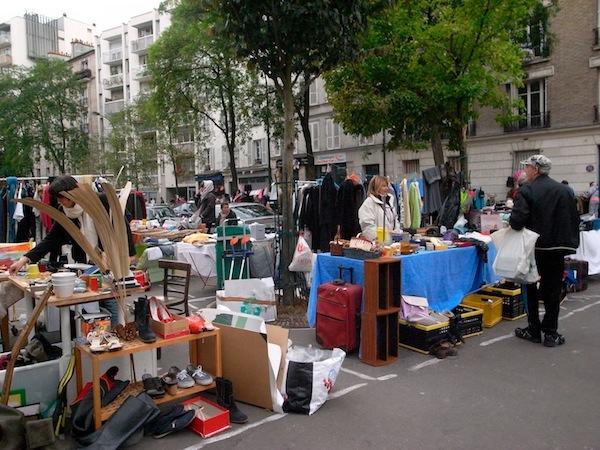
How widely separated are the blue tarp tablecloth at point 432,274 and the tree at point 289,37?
170 centimetres

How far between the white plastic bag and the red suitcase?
1.66 metres

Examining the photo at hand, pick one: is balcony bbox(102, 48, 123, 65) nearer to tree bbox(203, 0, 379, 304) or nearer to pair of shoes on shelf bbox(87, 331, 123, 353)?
tree bbox(203, 0, 379, 304)

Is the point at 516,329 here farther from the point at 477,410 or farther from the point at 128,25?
the point at 128,25

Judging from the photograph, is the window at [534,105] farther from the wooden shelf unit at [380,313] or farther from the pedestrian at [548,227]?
the wooden shelf unit at [380,313]

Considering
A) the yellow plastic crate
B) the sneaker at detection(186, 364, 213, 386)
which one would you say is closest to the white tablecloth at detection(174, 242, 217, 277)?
the yellow plastic crate

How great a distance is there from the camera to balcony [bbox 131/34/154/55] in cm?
4678

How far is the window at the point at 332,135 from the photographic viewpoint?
31484mm

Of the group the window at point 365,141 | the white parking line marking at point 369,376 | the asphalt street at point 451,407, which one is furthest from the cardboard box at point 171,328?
the window at point 365,141

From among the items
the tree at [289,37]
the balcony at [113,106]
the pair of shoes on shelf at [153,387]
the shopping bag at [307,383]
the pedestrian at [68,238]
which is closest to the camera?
the pair of shoes on shelf at [153,387]

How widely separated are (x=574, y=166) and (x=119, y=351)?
75.6ft

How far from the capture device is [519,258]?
5.47 meters

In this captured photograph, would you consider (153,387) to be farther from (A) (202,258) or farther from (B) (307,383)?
(A) (202,258)

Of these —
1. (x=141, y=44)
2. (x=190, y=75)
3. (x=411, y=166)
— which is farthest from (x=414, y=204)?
(x=141, y=44)

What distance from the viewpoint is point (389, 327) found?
5234mm
